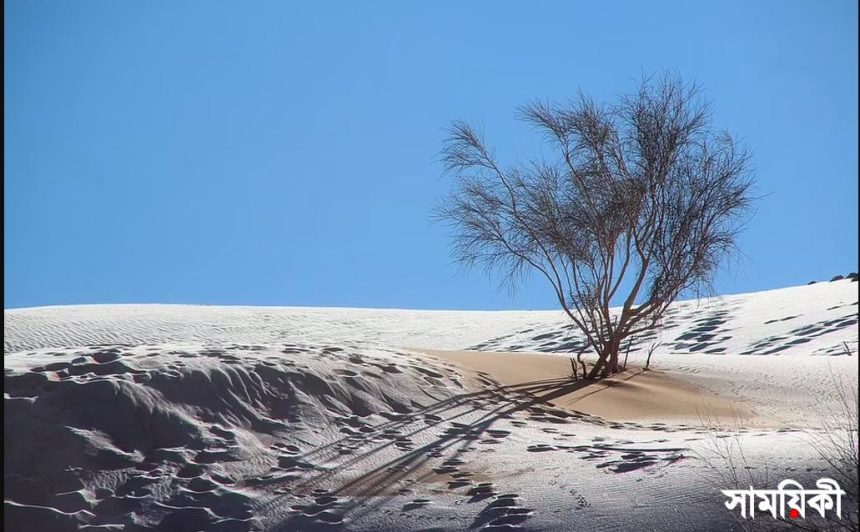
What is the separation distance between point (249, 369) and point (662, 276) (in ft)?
22.3

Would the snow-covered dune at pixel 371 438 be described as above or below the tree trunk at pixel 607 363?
below

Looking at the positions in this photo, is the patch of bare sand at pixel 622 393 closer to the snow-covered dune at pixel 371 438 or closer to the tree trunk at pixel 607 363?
the snow-covered dune at pixel 371 438

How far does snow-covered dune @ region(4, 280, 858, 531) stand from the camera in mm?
7551

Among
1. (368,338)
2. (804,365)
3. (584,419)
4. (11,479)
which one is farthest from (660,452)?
(368,338)

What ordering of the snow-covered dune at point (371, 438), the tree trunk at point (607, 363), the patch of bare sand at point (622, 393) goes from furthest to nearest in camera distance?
1. the tree trunk at point (607, 363)
2. the patch of bare sand at point (622, 393)
3. the snow-covered dune at point (371, 438)

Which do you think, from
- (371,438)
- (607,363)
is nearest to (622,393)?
(607,363)

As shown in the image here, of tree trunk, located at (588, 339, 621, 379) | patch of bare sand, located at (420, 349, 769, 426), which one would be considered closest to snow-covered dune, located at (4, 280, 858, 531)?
patch of bare sand, located at (420, 349, 769, 426)

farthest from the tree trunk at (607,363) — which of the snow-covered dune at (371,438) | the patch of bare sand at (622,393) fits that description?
the snow-covered dune at (371,438)

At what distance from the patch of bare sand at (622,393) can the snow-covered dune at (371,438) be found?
0.04 metres

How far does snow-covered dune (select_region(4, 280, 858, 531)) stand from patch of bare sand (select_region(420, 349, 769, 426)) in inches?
1.7

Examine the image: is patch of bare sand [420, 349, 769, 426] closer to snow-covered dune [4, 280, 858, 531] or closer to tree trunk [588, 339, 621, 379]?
snow-covered dune [4, 280, 858, 531]

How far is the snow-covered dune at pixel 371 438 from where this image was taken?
7551 millimetres

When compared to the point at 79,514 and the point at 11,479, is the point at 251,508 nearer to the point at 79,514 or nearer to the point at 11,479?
the point at 79,514

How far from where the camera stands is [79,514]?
777 cm
